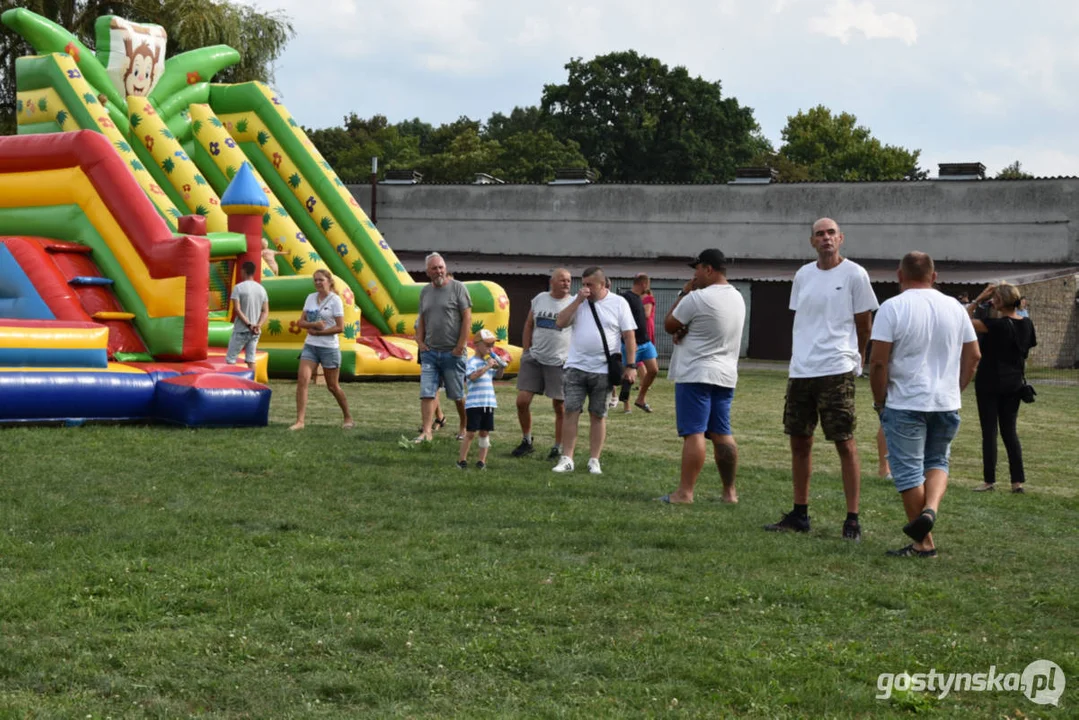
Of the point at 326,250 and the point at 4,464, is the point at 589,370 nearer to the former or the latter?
the point at 4,464

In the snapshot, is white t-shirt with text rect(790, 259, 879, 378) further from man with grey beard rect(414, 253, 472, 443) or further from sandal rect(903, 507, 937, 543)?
man with grey beard rect(414, 253, 472, 443)

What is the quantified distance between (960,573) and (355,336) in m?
13.3

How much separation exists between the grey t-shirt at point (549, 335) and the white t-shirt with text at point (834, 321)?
3.39 m

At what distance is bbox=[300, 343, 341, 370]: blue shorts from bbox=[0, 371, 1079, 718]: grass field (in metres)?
2.36

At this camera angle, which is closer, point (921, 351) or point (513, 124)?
point (921, 351)

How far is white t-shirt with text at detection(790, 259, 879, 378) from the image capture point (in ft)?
23.6

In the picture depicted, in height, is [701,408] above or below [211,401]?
above

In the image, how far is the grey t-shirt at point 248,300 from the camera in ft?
45.4

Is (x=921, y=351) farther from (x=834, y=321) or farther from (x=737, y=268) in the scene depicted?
(x=737, y=268)

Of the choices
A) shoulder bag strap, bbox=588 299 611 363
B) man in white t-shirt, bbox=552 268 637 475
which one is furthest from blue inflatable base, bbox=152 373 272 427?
shoulder bag strap, bbox=588 299 611 363

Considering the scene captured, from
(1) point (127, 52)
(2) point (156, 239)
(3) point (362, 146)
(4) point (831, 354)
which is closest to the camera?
(4) point (831, 354)

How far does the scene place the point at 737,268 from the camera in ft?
113

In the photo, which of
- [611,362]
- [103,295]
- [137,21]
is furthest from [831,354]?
[137,21]

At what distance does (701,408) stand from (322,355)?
15.9ft
